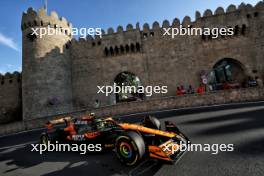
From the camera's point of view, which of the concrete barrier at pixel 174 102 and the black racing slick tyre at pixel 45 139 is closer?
the black racing slick tyre at pixel 45 139

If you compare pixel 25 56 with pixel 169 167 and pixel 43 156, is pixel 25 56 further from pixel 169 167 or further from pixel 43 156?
pixel 169 167

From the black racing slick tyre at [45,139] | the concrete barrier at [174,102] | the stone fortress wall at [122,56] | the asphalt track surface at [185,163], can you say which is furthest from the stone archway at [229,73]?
the black racing slick tyre at [45,139]

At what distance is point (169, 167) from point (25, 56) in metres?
22.2

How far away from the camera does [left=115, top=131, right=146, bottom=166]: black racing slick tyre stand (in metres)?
→ 3.51

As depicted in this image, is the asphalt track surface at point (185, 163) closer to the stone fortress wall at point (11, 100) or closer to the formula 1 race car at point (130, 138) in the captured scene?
the formula 1 race car at point (130, 138)

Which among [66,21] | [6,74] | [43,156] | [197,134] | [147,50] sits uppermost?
[66,21]

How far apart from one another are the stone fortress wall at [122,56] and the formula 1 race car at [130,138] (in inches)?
628

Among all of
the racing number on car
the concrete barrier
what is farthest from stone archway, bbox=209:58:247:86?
the racing number on car

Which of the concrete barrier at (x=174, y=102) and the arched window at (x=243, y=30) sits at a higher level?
the arched window at (x=243, y=30)

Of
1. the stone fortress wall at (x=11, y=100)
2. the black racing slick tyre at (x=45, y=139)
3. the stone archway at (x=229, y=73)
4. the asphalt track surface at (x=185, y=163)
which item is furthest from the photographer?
the stone fortress wall at (x=11, y=100)

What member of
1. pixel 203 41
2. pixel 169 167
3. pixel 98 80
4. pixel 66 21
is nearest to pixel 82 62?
pixel 98 80

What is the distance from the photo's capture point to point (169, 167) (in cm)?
351

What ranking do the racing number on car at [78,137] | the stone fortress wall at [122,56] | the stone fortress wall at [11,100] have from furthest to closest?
1. the stone fortress wall at [11,100]
2. the stone fortress wall at [122,56]
3. the racing number on car at [78,137]

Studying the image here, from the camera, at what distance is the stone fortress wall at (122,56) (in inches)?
783
